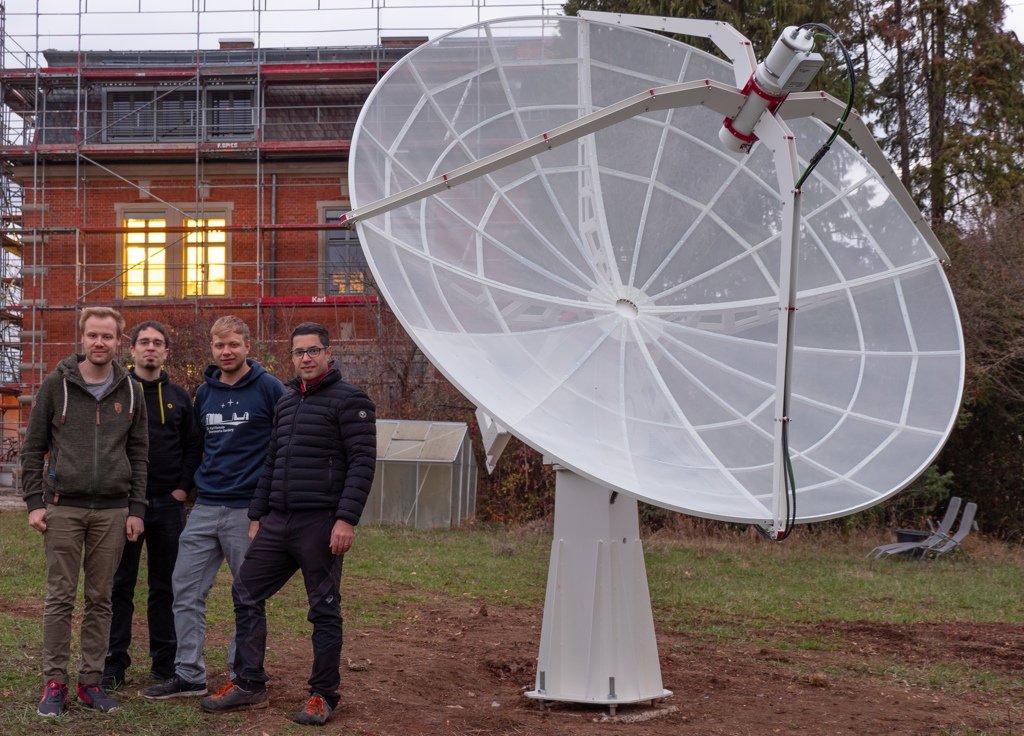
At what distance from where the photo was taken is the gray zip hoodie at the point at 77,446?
6227 millimetres

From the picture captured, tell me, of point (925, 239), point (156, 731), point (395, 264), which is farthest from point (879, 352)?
point (156, 731)

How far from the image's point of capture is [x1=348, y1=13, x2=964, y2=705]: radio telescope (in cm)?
609

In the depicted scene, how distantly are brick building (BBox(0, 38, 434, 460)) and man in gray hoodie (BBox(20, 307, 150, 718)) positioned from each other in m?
21.0

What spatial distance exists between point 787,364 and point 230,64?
83.9 ft

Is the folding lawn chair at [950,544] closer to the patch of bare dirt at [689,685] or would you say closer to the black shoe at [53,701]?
the patch of bare dirt at [689,685]

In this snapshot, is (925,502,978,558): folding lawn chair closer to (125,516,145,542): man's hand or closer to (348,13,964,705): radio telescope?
(348,13,964,705): radio telescope

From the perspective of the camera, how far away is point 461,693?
24.3 ft

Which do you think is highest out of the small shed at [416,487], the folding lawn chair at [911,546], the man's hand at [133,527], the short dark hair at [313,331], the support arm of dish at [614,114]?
the support arm of dish at [614,114]

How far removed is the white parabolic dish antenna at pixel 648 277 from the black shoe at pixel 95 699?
2524mm

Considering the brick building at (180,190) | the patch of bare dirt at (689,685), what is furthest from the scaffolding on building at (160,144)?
the patch of bare dirt at (689,685)

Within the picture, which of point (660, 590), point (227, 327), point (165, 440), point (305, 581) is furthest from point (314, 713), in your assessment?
point (660, 590)

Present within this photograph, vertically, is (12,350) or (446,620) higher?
(12,350)

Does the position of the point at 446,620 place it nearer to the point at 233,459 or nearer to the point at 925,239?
the point at 233,459

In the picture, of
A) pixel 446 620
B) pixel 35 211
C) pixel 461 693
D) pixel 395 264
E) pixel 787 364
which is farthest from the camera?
pixel 35 211
